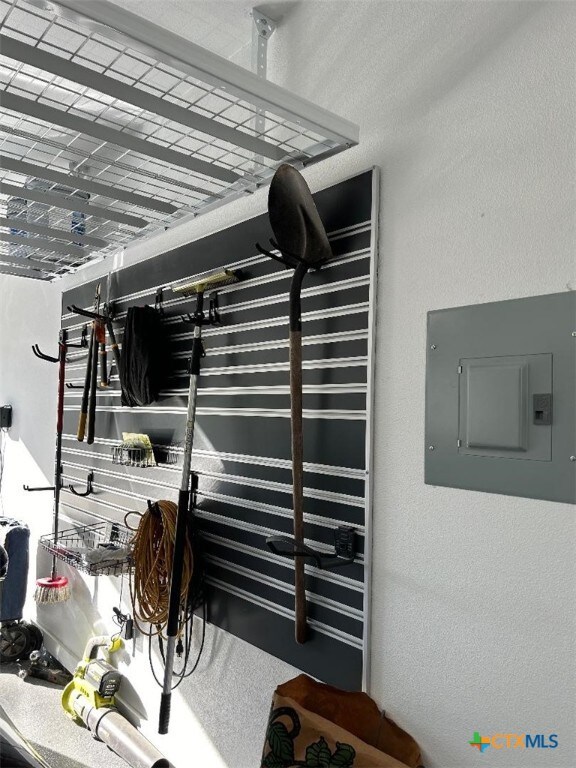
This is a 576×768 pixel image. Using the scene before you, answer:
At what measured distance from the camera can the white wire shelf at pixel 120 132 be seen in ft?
5.40

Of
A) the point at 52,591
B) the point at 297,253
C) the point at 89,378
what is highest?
the point at 297,253

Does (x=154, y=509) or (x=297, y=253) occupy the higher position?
(x=297, y=253)

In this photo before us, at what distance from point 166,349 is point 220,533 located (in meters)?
1.02

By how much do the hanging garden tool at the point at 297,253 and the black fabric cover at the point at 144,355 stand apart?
1141 millimetres

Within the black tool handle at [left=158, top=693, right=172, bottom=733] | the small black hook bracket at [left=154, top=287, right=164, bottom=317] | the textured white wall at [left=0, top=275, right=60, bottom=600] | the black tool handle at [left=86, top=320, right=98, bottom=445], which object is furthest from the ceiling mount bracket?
the black tool handle at [left=158, top=693, right=172, bottom=733]

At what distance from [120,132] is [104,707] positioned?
2.99 meters

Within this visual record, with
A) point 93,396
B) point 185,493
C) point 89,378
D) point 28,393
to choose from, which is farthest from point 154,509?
point 28,393

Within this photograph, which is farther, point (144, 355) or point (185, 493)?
point (144, 355)

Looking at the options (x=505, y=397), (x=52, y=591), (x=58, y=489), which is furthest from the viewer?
(x=58, y=489)

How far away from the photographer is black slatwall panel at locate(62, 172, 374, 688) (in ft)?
6.68

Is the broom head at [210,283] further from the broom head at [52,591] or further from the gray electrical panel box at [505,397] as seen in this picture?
the broom head at [52,591]

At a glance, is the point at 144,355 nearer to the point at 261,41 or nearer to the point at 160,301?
the point at 160,301

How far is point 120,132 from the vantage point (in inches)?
81.2

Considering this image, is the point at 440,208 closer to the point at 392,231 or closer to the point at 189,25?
the point at 392,231
